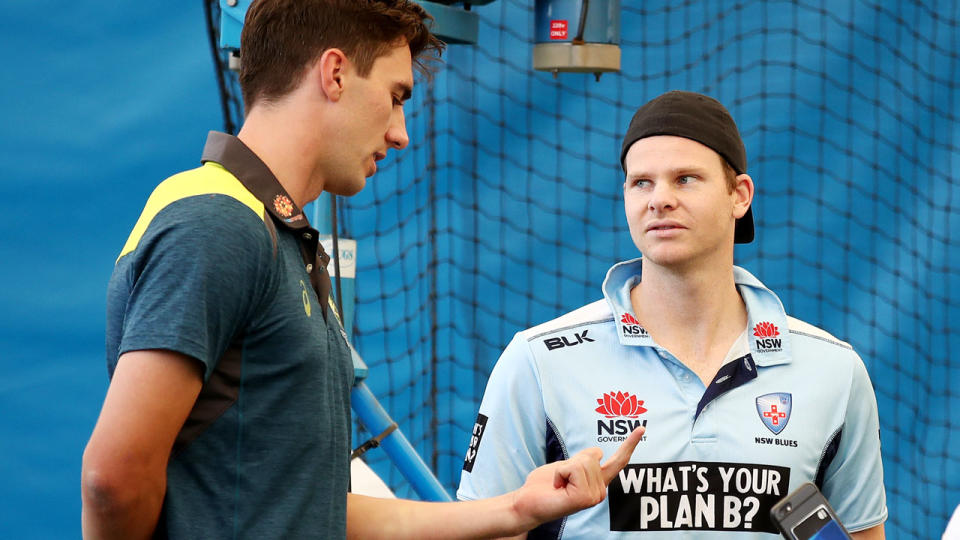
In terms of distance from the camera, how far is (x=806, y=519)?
126 cm

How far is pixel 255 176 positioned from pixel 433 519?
1.55 ft

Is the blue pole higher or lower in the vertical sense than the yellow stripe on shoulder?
lower

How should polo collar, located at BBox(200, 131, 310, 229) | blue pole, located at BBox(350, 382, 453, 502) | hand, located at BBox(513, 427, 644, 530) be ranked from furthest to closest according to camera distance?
1. blue pole, located at BBox(350, 382, 453, 502)
2. hand, located at BBox(513, 427, 644, 530)
3. polo collar, located at BBox(200, 131, 310, 229)

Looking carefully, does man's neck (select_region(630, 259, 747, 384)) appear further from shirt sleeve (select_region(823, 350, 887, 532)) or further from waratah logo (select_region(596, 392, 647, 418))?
shirt sleeve (select_region(823, 350, 887, 532))

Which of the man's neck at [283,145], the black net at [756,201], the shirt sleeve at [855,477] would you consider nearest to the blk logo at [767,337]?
the shirt sleeve at [855,477]

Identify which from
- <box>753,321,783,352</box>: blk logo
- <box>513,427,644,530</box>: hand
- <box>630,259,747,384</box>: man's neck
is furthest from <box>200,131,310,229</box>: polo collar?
<box>753,321,783,352</box>: blk logo

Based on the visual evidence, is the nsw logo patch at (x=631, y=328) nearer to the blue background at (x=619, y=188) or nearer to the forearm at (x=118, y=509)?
the forearm at (x=118, y=509)

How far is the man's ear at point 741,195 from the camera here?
1.72 metres

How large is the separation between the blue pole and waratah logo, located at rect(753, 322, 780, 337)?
0.95m

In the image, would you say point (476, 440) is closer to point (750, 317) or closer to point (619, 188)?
point (750, 317)

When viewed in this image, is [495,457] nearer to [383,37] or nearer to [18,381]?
[383,37]

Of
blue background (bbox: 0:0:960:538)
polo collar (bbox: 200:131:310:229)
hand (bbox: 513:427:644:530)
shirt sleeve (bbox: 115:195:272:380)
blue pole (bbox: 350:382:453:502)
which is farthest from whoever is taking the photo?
blue background (bbox: 0:0:960:538)

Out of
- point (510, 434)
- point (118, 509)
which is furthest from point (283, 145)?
point (510, 434)

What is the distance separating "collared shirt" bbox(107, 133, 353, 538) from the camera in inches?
38.9
